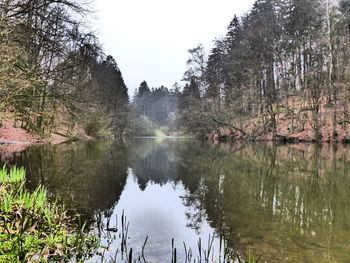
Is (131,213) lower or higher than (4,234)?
lower

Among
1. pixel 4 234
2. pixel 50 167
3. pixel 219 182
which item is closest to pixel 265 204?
pixel 219 182

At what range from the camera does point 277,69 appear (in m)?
35.2

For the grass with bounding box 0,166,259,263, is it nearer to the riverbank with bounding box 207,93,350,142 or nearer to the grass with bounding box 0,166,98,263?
the grass with bounding box 0,166,98,263

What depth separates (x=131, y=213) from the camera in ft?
20.6

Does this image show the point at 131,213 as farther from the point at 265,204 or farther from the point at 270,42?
the point at 270,42

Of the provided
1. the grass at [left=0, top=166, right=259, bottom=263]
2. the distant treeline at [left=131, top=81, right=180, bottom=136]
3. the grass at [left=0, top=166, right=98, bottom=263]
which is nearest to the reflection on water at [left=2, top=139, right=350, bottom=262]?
the grass at [left=0, top=166, right=259, bottom=263]

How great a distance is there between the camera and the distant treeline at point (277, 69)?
29062mm

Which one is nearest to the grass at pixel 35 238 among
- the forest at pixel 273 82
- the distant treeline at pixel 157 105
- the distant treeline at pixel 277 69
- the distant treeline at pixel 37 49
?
the distant treeline at pixel 37 49

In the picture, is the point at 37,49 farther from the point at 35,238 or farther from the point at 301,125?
the point at 301,125

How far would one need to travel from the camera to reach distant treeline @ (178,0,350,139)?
2906 centimetres

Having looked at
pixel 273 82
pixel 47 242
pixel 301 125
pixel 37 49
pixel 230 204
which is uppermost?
pixel 273 82

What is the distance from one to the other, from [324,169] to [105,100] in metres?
48.4

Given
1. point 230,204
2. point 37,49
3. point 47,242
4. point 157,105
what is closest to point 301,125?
point 230,204

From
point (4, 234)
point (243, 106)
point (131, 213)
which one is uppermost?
point (243, 106)
